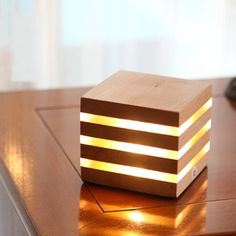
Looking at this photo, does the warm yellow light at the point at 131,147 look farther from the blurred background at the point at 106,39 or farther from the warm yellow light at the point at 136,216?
the blurred background at the point at 106,39

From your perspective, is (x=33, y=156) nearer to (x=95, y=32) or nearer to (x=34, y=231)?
(x=34, y=231)

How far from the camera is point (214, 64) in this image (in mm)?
2453

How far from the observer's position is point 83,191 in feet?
3.62

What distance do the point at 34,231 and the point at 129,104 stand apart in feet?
0.74

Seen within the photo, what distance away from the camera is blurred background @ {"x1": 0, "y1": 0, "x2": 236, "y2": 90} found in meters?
2.16

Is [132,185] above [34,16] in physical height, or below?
below

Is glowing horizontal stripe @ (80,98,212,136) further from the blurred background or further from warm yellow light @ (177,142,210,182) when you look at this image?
the blurred background

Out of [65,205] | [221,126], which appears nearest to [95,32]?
[221,126]

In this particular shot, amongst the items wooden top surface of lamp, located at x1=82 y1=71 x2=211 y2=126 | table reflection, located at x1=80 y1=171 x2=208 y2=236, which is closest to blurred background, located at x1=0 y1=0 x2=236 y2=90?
wooden top surface of lamp, located at x1=82 y1=71 x2=211 y2=126

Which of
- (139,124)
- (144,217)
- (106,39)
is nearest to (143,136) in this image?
(139,124)

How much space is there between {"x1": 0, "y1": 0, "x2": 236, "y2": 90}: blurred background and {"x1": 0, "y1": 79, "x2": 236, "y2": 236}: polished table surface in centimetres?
75

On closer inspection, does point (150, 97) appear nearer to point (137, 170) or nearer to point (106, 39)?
point (137, 170)

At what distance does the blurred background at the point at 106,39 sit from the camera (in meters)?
2.16

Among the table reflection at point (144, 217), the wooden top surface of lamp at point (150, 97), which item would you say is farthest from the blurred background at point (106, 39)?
the table reflection at point (144, 217)
